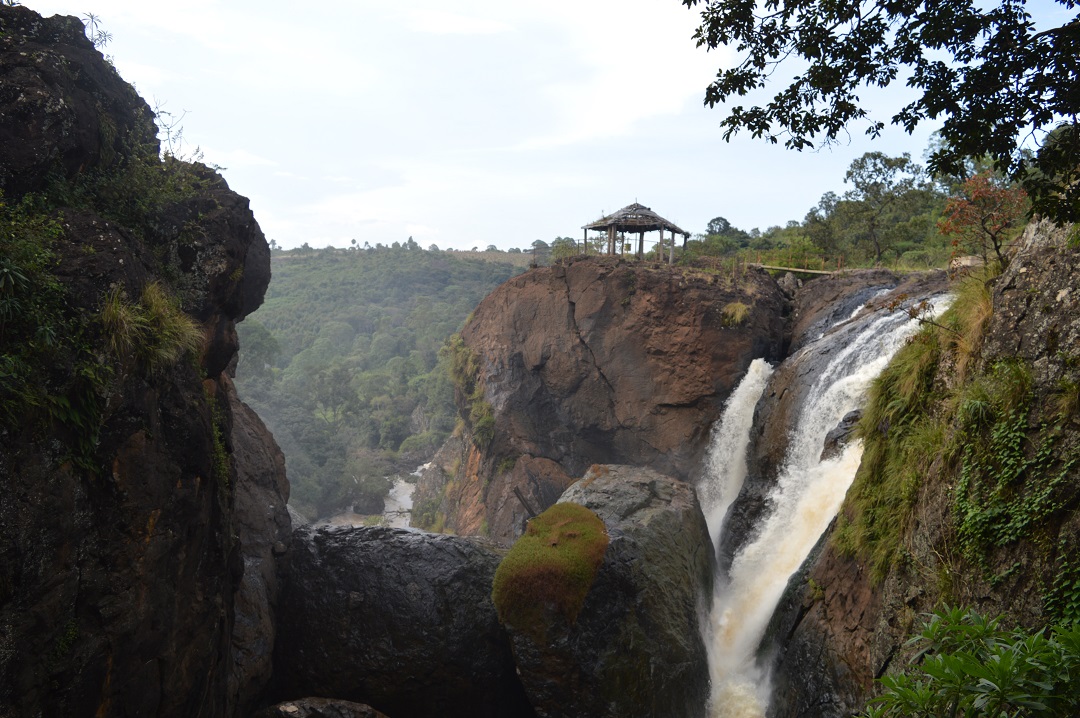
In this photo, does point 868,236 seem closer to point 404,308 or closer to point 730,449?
point 730,449

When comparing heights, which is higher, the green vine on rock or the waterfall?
the green vine on rock

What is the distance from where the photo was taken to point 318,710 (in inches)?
368

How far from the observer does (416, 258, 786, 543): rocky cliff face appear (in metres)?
20.8

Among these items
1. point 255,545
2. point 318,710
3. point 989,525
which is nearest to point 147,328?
point 255,545

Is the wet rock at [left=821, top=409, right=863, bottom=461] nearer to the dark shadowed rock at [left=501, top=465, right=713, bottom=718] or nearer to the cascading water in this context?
the cascading water

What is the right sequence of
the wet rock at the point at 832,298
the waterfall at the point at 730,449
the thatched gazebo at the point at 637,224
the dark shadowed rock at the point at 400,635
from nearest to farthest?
the dark shadowed rock at the point at 400,635
the waterfall at the point at 730,449
the wet rock at the point at 832,298
the thatched gazebo at the point at 637,224

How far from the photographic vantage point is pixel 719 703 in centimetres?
1056

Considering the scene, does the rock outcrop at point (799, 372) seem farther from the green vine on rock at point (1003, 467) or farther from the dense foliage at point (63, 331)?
the dense foliage at point (63, 331)

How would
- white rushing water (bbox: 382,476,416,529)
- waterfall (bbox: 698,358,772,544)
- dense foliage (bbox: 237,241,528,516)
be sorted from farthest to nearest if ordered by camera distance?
dense foliage (bbox: 237,241,528,516)
white rushing water (bbox: 382,476,416,529)
waterfall (bbox: 698,358,772,544)

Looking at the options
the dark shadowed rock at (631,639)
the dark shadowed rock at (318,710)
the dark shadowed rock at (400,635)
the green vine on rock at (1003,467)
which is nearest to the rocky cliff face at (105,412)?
the dark shadowed rock at (318,710)

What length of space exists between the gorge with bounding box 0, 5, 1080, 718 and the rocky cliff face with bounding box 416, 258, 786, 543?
4188 millimetres

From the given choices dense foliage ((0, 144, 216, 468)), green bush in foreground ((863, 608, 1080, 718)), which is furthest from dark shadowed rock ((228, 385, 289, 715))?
green bush in foreground ((863, 608, 1080, 718))

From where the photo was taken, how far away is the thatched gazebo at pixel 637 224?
24234 mm

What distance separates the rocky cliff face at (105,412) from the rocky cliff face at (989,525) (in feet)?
24.4
